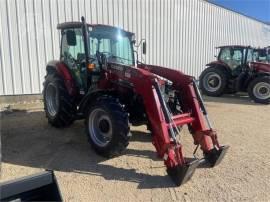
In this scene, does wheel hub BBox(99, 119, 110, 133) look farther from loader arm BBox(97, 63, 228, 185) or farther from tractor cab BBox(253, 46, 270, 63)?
tractor cab BBox(253, 46, 270, 63)

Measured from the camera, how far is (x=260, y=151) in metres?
5.10

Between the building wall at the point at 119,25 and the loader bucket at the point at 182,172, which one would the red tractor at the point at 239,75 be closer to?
the building wall at the point at 119,25

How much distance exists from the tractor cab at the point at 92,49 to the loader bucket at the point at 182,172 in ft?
7.25

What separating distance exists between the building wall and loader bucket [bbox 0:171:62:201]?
20.6 ft

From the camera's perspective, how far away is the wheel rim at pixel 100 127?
14.8 ft

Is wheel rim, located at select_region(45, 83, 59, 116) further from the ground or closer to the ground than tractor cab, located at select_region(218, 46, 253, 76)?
closer to the ground

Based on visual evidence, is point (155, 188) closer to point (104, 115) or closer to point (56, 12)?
point (104, 115)

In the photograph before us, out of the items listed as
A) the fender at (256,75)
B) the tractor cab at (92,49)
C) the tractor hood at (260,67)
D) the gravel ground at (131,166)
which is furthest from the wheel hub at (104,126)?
the tractor hood at (260,67)

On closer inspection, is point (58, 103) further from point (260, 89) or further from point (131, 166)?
point (260, 89)

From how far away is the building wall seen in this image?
8219 millimetres

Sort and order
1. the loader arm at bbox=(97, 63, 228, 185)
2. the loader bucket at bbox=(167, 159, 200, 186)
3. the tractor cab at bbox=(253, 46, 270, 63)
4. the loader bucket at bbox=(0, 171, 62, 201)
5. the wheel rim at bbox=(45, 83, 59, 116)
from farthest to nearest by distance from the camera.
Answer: the tractor cab at bbox=(253, 46, 270, 63), the wheel rim at bbox=(45, 83, 59, 116), the loader arm at bbox=(97, 63, 228, 185), the loader bucket at bbox=(167, 159, 200, 186), the loader bucket at bbox=(0, 171, 62, 201)

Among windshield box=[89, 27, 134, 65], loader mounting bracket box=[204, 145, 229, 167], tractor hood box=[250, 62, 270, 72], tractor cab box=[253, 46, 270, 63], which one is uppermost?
windshield box=[89, 27, 134, 65]

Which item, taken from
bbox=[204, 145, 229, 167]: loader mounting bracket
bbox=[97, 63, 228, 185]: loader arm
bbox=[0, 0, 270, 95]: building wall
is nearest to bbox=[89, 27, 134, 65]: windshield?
bbox=[97, 63, 228, 185]: loader arm

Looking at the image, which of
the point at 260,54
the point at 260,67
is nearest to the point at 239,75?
the point at 260,67
